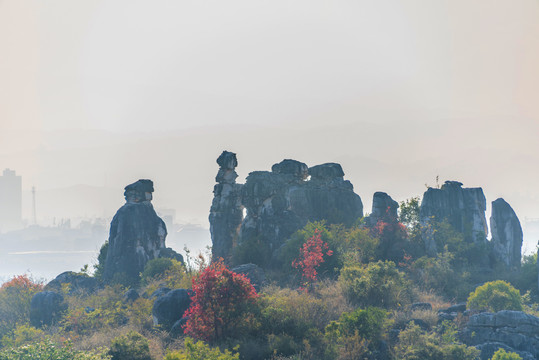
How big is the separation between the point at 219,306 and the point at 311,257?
813 cm

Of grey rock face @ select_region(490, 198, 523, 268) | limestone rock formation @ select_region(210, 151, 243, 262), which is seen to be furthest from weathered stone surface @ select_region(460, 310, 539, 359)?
limestone rock formation @ select_region(210, 151, 243, 262)

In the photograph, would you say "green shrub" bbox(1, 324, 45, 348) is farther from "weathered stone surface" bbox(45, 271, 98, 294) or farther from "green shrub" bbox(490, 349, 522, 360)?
"green shrub" bbox(490, 349, 522, 360)

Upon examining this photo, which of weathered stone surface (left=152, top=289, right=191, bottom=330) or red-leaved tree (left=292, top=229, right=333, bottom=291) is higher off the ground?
red-leaved tree (left=292, top=229, right=333, bottom=291)

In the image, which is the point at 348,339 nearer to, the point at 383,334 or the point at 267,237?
the point at 383,334

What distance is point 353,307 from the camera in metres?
25.7

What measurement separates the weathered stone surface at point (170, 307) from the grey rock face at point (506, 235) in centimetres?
2145

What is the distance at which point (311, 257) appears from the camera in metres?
29.5

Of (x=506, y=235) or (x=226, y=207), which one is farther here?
(x=226, y=207)

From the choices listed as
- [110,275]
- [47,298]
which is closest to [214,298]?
[47,298]

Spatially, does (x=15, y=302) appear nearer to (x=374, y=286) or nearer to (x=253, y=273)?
(x=253, y=273)

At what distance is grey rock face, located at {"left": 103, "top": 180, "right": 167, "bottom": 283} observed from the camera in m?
38.2

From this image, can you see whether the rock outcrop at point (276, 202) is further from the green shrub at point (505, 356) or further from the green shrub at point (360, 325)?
the green shrub at point (505, 356)

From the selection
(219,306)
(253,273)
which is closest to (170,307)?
(219,306)

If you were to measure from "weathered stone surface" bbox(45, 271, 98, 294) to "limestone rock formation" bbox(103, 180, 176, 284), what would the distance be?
1.09 metres
